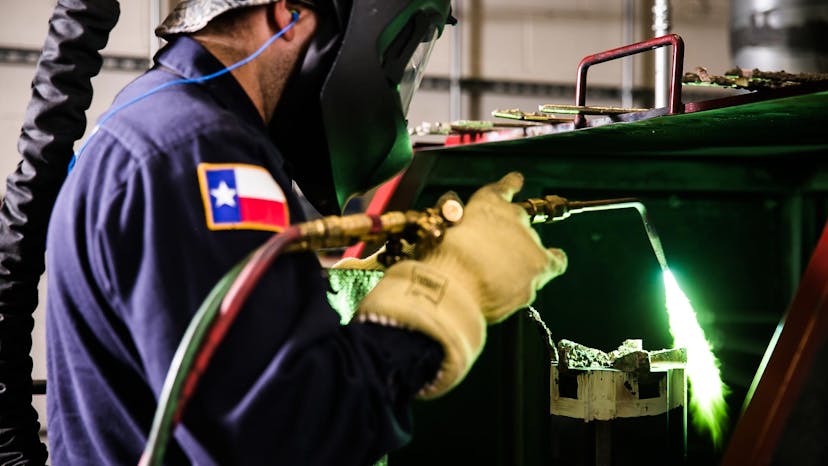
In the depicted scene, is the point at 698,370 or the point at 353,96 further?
the point at 698,370

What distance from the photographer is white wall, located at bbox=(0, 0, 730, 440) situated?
13.8ft

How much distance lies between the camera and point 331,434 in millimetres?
909

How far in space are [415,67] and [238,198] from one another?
1.69 feet

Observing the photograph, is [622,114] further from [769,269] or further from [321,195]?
[769,269]

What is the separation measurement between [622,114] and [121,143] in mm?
857

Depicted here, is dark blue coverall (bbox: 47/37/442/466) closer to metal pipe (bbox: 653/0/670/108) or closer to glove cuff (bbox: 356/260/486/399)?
glove cuff (bbox: 356/260/486/399)

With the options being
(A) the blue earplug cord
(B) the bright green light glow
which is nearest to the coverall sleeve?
(A) the blue earplug cord

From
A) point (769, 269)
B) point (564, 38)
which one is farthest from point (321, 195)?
point (564, 38)

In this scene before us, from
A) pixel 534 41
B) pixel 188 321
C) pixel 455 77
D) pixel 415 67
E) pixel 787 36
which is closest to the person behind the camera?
pixel 188 321

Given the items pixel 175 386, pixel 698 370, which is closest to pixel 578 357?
pixel 698 370

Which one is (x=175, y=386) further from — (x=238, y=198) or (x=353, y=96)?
(x=353, y=96)

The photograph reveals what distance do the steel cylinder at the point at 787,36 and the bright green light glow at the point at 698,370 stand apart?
1584 millimetres

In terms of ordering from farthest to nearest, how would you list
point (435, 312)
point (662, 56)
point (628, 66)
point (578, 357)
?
point (628, 66) < point (662, 56) < point (578, 357) < point (435, 312)

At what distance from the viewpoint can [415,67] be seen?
1316 millimetres
